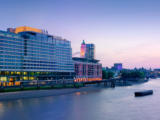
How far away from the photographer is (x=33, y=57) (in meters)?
151

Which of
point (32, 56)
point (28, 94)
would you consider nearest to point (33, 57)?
point (32, 56)

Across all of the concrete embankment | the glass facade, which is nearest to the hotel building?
the glass facade

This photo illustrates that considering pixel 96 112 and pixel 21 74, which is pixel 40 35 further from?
pixel 96 112

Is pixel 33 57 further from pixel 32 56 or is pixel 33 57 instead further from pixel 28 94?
pixel 28 94

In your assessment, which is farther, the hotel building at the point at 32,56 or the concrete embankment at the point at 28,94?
the hotel building at the point at 32,56

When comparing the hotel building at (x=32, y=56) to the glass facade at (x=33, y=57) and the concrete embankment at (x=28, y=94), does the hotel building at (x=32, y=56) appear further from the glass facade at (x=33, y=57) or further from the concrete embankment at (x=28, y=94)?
the concrete embankment at (x=28, y=94)

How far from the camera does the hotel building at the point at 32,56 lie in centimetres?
13362

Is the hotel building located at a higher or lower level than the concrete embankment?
higher

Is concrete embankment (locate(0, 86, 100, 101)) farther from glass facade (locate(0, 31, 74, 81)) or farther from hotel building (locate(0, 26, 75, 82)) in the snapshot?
glass facade (locate(0, 31, 74, 81))

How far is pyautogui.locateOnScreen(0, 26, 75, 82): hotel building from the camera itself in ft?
438

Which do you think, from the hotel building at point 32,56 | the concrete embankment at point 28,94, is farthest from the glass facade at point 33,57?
the concrete embankment at point 28,94

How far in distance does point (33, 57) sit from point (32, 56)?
4.27ft

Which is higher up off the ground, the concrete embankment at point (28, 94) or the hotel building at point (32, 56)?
the hotel building at point (32, 56)

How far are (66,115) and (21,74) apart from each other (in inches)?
3899
